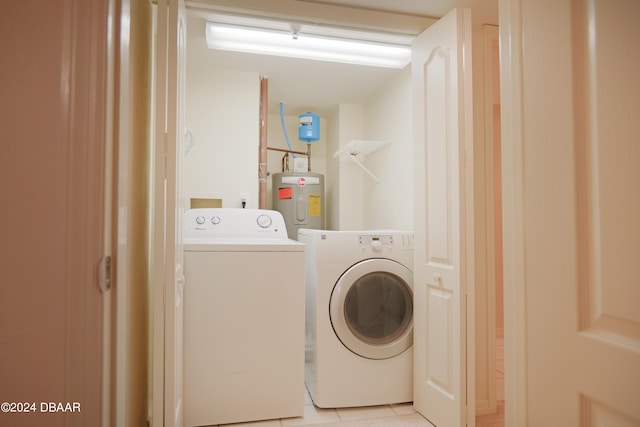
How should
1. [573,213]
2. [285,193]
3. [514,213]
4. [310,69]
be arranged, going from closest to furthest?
[573,213] → [514,213] → [310,69] → [285,193]

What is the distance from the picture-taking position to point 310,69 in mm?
2674

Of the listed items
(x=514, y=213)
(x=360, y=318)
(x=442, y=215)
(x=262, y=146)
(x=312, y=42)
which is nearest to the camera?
(x=514, y=213)

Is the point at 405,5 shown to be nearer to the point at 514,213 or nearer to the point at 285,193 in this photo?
the point at 514,213

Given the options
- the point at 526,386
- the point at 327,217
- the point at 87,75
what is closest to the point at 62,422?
the point at 87,75

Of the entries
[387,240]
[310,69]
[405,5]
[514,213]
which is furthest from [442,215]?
[310,69]

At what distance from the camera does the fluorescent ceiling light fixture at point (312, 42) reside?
78.5 inches

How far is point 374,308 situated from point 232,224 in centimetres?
103

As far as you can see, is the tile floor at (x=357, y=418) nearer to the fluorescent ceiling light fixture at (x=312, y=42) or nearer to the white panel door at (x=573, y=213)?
the white panel door at (x=573, y=213)

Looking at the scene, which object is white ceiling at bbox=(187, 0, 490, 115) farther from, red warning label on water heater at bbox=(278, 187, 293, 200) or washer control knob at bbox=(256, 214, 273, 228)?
washer control knob at bbox=(256, 214, 273, 228)

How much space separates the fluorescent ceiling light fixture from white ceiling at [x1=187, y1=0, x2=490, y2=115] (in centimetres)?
15

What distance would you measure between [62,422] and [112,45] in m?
0.72

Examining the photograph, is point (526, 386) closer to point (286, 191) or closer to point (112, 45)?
point (112, 45)

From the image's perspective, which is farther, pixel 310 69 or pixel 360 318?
pixel 310 69

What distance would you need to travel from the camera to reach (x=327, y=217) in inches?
147
